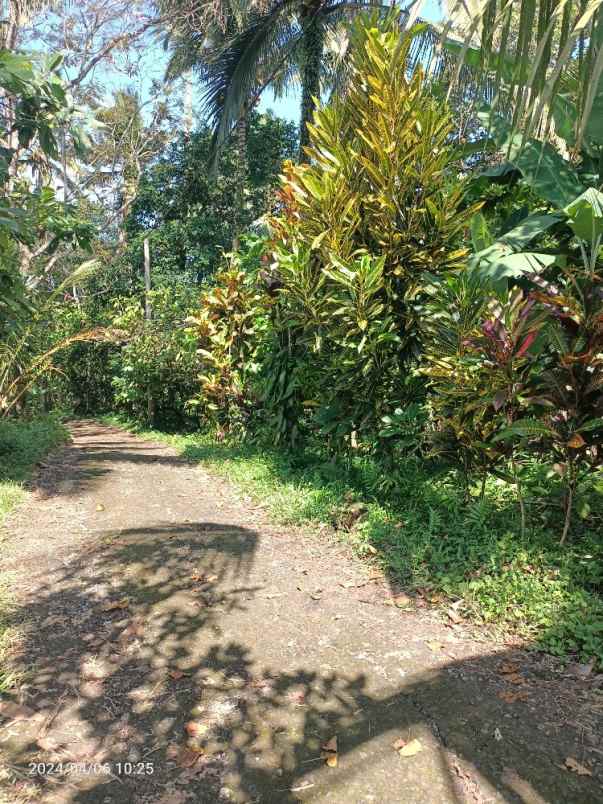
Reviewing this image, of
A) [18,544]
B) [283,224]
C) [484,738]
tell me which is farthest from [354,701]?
[283,224]

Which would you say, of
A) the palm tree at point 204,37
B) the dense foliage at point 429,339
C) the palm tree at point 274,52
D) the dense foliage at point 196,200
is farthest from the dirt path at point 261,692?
the dense foliage at point 196,200

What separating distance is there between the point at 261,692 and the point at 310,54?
865 cm

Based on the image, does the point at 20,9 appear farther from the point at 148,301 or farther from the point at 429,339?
the point at 429,339

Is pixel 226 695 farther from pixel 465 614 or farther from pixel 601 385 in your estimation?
pixel 601 385

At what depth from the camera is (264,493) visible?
573 cm

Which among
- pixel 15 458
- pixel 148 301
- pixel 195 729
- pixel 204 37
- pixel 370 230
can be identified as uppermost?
pixel 204 37

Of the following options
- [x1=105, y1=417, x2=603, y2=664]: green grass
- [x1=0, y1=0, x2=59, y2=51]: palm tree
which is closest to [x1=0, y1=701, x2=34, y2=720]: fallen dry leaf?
[x1=105, y1=417, x2=603, y2=664]: green grass

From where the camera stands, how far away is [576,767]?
2.13 metres

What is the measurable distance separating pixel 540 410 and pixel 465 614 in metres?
1.29

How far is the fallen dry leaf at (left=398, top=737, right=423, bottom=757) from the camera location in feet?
7.24

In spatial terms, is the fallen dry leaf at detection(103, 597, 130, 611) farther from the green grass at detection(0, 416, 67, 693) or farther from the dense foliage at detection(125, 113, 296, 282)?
the dense foliage at detection(125, 113, 296, 282)

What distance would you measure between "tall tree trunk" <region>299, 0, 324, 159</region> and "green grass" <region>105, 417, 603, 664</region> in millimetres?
5525

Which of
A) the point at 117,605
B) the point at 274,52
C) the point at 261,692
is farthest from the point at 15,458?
the point at 274,52

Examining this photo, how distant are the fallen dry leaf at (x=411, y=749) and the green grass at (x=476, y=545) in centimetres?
102
